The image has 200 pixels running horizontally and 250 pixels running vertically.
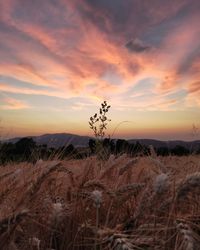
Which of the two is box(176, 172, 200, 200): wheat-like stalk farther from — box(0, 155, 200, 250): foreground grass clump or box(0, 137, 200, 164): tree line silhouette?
box(0, 137, 200, 164): tree line silhouette

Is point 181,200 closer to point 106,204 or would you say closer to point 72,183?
point 106,204

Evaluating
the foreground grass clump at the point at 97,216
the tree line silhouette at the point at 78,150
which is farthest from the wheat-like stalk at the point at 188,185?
the tree line silhouette at the point at 78,150

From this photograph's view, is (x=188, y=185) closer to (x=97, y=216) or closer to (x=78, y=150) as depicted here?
(x=97, y=216)

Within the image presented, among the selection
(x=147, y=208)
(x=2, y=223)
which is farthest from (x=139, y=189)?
(x=2, y=223)

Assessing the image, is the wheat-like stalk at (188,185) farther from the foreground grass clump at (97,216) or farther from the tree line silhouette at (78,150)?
the tree line silhouette at (78,150)

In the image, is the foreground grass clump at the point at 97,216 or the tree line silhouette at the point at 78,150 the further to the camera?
the tree line silhouette at the point at 78,150

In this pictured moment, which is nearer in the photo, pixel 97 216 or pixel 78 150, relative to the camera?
pixel 97 216

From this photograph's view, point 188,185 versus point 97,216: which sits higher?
point 188,185

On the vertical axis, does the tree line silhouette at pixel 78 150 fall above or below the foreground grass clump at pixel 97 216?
above

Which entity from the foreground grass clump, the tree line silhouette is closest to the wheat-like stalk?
the foreground grass clump

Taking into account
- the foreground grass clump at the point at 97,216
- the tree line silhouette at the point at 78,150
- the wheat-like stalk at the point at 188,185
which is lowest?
the foreground grass clump at the point at 97,216

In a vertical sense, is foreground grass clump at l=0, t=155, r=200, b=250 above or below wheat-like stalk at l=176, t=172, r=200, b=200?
below

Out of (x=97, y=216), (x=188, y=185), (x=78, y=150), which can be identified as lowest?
(x=97, y=216)

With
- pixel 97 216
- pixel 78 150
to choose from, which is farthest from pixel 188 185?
pixel 78 150
